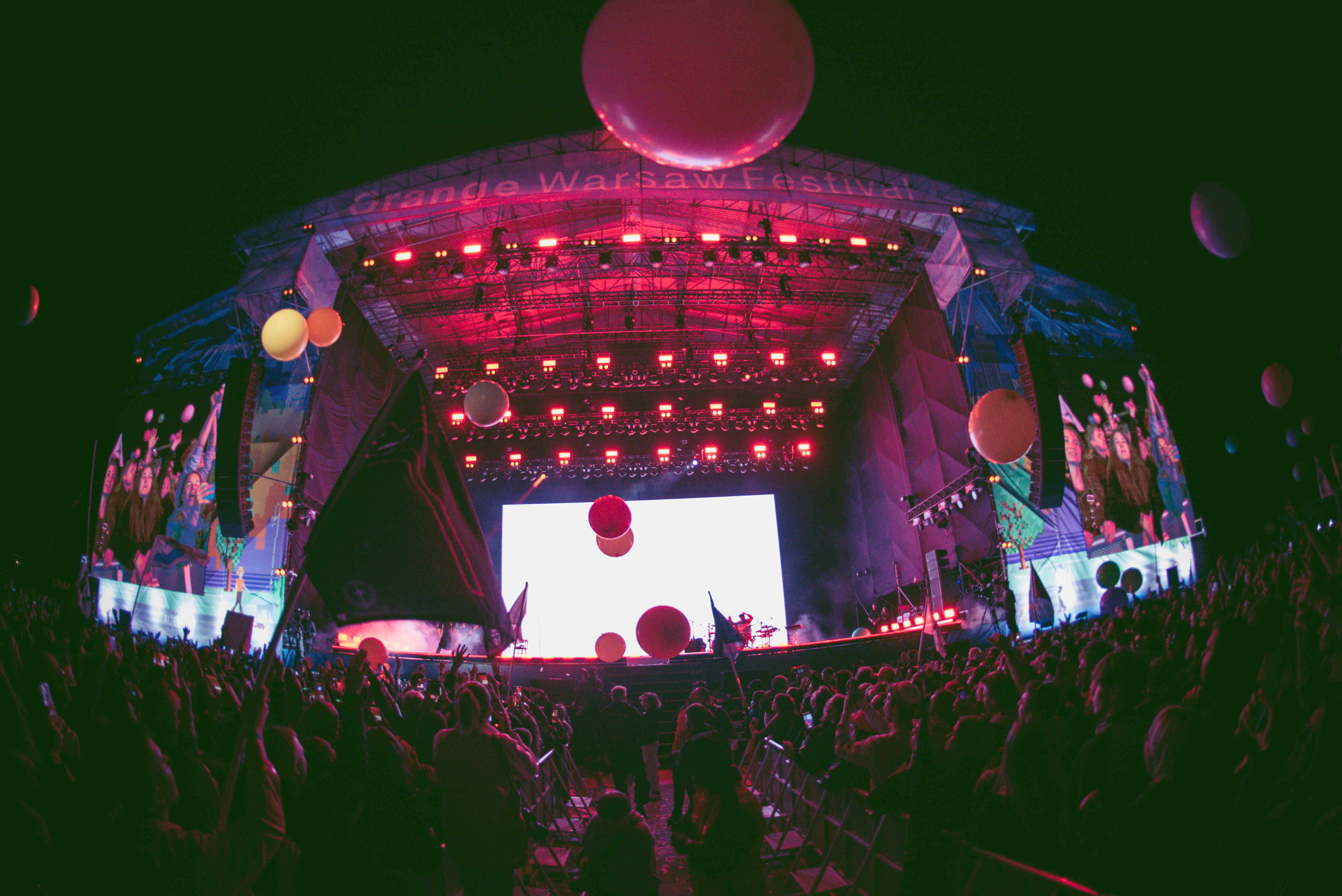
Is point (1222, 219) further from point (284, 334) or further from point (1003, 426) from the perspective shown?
point (284, 334)

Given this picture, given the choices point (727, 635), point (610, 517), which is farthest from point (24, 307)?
point (727, 635)

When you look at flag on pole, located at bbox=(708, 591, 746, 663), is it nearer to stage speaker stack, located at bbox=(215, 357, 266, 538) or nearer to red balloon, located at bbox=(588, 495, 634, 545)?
red balloon, located at bbox=(588, 495, 634, 545)

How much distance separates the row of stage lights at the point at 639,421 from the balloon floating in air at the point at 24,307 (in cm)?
1200

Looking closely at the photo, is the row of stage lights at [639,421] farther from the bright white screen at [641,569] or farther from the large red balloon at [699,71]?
the large red balloon at [699,71]

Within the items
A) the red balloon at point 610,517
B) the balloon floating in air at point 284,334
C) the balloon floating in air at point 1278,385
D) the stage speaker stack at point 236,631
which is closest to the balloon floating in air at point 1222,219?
the balloon floating in air at point 1278,385

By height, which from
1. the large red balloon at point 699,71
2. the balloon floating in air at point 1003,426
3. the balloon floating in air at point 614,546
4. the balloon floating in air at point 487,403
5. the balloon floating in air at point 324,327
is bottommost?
the balloon floating in air at point 614,546

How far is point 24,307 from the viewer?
5520mm

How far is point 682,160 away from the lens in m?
2.86

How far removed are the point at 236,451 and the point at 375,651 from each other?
3.40m

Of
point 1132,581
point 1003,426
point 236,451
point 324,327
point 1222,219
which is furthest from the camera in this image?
point 1132,581

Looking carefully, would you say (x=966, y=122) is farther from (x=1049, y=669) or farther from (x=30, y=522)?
(x=30, y=522)

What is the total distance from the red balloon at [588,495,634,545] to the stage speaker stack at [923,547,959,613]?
355 inches

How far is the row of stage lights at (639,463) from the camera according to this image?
19.0 m

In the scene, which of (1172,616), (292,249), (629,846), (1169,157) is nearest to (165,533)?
(292,249)
